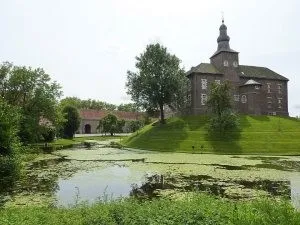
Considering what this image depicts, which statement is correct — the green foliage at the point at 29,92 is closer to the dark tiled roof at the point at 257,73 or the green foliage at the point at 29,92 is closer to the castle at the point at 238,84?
the castle at the point at 238,84

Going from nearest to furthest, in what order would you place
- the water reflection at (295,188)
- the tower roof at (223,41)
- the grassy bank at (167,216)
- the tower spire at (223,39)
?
the grassy bank at (167,216), the water reflection at (295,188), the tower roof at (223,41), the tower spire at (223,39)

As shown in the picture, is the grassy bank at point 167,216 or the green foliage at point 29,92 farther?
the green foliage at point 29,92

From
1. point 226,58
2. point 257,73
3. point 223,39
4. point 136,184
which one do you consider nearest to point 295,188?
A: point 136,184

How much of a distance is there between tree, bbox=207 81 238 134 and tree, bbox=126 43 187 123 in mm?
12905

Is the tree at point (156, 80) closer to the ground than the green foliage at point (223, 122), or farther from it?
farther from it

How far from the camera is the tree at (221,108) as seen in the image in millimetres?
61969

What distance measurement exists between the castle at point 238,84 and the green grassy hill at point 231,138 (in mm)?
8780

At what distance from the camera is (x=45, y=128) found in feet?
212

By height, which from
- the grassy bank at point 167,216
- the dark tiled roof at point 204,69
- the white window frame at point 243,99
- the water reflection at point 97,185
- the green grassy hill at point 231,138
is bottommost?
the water reflection at point 97,185

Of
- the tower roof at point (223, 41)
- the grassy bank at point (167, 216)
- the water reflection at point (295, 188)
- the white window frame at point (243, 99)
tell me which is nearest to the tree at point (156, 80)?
the tower roof at point (223, 41)

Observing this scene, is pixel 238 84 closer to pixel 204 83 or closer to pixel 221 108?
pixel 204 83

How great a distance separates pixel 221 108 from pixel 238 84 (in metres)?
28.6

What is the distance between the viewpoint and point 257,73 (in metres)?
94.6

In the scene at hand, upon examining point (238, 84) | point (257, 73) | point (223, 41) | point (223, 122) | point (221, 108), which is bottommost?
point (223, 122)
